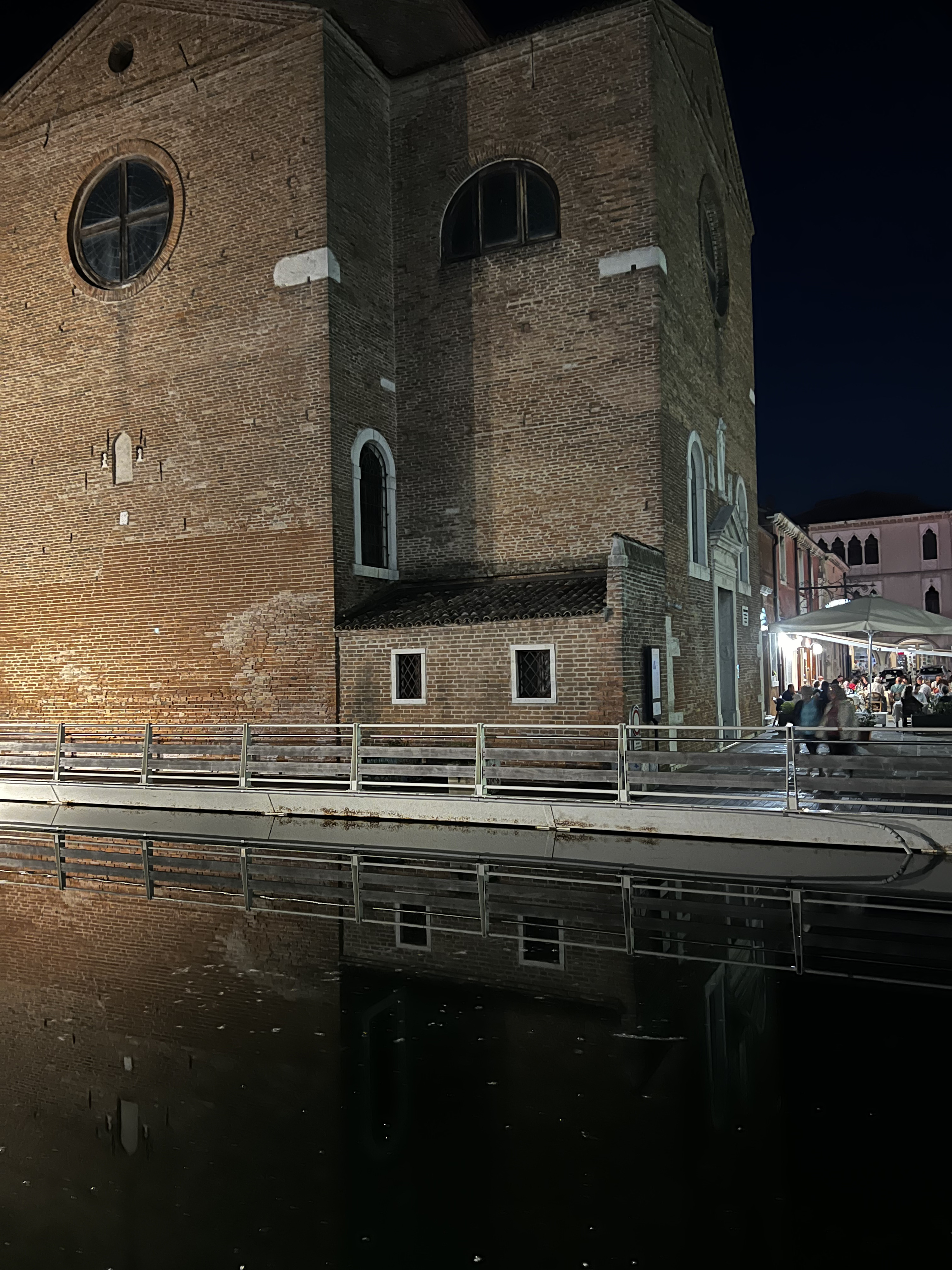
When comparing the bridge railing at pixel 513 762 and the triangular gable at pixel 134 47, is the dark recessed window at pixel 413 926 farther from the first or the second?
the triangular gable at pixel 134 47

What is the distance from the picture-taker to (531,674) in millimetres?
14414

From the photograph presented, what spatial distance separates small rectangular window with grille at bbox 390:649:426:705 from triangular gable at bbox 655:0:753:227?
11557 millimetres

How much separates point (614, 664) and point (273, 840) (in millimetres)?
5196

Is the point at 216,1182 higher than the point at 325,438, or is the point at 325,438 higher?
the point at 325,438

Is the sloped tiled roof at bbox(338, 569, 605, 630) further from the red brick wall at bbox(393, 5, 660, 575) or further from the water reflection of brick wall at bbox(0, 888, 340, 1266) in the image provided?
the water reflection of brick wall at bbox(0, 888, 340, 1266)

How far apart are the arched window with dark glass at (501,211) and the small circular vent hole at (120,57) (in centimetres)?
702

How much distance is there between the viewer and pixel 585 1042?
5414 mm

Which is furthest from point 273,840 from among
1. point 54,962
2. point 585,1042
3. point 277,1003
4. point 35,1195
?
point 35,1195

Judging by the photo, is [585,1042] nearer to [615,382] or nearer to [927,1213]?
[927,1213]

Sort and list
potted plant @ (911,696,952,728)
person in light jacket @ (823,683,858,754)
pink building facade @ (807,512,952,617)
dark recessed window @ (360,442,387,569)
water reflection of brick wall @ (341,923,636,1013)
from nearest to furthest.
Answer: water reflection of brick wall @ (341,923,636,1013) < person in light jacket @ (823,683,858,754) < potted plant @ (911,696,952,728) < dark recessed window @ (360,442,387,569) < pink building facade @ (807,512,952,617)

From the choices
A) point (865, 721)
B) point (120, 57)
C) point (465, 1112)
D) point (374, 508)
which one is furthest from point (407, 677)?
point (120, 57)

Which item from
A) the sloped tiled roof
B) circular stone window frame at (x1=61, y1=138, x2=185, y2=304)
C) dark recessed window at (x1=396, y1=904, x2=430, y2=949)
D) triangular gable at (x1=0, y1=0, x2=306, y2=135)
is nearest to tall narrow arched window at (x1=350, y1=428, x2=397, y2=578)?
the sloped tiled roof

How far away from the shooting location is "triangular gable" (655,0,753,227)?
17.8m

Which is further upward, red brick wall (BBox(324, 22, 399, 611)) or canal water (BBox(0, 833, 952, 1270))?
red brick wall (BBox(324, 22, 399, 611))
